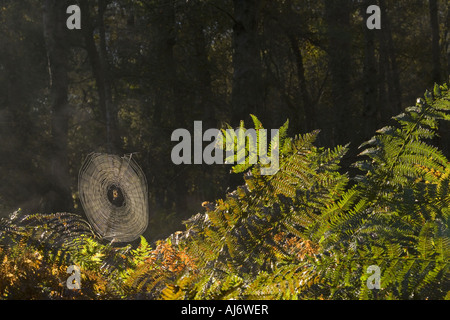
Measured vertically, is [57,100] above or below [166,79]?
below

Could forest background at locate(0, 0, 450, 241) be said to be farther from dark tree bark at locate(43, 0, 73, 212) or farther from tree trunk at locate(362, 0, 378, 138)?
dark tree bark at locate(43, 0, 73, 212)

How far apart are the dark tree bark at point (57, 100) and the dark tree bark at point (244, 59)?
445 centimetres

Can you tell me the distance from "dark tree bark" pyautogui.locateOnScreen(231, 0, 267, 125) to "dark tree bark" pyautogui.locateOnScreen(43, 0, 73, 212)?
445 centimetres

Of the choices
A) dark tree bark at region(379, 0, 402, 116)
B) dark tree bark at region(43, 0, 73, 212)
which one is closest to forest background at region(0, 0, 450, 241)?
dark tree bark at region(379, 0, 402, 116)

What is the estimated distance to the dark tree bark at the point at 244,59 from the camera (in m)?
11.6

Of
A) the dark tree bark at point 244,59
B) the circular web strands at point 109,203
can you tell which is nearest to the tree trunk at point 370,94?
the dark tree bark at point 244,59

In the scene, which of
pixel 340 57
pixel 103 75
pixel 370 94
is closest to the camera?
pixel 370 94

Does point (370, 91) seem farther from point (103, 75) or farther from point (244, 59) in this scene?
point (103, 75)

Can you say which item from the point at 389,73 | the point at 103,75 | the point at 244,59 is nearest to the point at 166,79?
the point at 103,75

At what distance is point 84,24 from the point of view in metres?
25.4

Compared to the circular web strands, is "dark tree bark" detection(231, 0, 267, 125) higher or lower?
higher

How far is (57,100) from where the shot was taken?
46.3 ft

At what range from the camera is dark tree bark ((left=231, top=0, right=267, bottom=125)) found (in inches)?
456

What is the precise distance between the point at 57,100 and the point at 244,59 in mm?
4944
